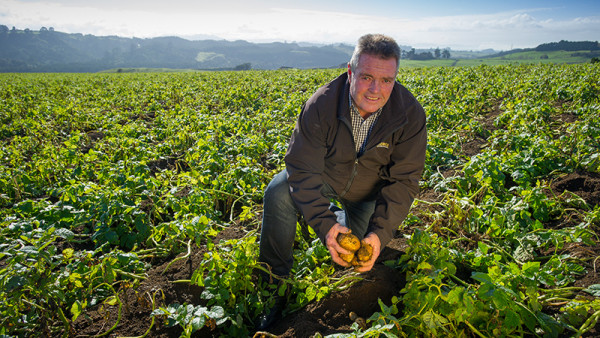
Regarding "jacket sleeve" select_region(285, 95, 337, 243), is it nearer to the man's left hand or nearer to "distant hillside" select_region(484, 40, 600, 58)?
the man's left hand

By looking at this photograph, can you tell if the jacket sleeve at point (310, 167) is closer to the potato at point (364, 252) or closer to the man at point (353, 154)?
the man at point (353, 154)

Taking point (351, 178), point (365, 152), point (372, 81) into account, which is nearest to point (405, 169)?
point (365, 152)

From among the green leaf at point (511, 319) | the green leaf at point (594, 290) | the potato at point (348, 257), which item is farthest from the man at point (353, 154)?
the green leaf at point (594, 290)

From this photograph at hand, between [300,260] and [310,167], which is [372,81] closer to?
[310,167]

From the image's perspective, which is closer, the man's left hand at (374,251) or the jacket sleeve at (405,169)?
the man's left hand at (374,251)

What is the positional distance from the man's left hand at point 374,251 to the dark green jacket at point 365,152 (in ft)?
0.24

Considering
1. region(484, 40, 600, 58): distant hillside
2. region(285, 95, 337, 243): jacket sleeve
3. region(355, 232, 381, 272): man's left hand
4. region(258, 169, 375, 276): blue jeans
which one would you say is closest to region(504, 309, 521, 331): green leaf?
region(355, 232, 381, 272): man's left hand

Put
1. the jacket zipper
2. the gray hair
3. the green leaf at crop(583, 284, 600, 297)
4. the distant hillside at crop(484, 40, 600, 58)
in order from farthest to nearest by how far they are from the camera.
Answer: the distant hillside at crop(484, 40, 600, 58) < the jacket zipper < the gray hair < the green leaf at crop(583, 284, 600, 297)

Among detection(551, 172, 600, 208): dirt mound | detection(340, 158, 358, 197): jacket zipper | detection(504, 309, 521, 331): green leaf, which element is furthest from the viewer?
detection(551, 172, 600, 208): dirt mound

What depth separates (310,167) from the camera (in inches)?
92.4

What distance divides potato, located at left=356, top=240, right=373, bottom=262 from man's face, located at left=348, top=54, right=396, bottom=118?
970 mm

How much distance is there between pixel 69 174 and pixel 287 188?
3425 mm

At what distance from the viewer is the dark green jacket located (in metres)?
2.25

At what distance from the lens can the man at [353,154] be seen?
2.20 m
